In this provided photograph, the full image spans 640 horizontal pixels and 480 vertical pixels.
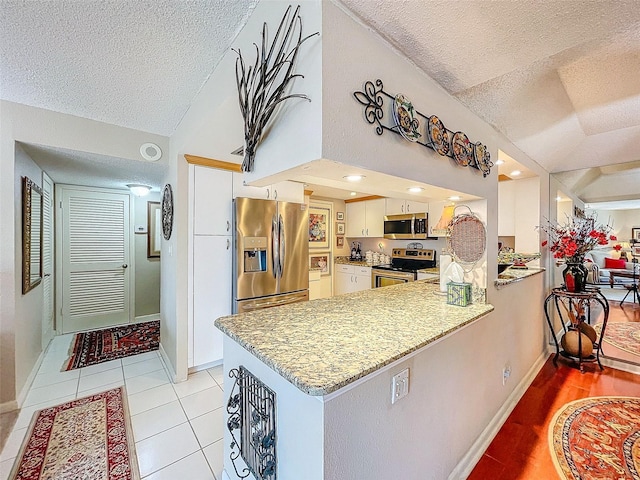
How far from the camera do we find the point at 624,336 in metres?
3.67

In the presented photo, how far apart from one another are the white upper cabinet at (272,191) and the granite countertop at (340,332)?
1694mm

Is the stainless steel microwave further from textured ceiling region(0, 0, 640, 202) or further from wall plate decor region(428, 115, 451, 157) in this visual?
wall plate decor region(428, 115, 451, 157)

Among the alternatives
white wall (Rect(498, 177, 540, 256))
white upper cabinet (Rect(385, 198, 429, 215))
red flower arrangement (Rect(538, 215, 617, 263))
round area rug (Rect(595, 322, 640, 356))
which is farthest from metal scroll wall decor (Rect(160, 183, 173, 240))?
round area rug (Rect(595, 322, 640, 356))

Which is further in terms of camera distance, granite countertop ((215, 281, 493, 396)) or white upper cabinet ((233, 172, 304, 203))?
white upper cabinet ((233, 172, 304, 203))

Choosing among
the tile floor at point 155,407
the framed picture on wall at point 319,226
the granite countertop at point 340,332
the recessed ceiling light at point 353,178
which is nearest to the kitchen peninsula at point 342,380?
the granite countertop at point 340,332

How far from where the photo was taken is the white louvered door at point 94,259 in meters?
3.84

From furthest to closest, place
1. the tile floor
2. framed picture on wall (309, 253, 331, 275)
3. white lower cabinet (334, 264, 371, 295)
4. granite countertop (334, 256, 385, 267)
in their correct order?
framed picture on wall (309, 253, 331, 275)
granite countertop (334, 256, 385, 267)
white lower cabinet (334, 264, 371, 295)
the tile floor

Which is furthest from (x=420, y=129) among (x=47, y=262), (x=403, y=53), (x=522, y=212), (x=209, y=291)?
(x=47, y=262)

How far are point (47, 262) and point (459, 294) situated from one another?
452 centimetres

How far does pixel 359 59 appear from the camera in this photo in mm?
1100

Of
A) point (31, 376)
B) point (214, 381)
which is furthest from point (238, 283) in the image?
point (31, 376)

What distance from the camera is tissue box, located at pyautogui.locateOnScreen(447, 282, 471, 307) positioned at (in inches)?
68.8

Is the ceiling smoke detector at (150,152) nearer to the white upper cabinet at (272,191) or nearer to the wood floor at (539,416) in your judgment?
the white upper cabinet at (272,191)

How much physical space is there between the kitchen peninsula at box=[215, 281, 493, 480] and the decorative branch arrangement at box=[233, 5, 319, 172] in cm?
85
